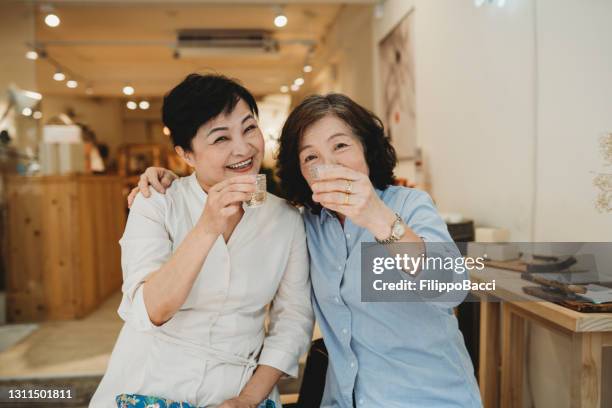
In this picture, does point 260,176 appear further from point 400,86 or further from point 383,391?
point 400,86

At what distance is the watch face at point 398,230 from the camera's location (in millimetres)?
961

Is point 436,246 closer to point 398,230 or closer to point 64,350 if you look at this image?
point 398,230

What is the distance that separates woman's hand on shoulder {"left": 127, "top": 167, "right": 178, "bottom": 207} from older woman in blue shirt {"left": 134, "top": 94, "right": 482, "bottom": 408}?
0.02 m

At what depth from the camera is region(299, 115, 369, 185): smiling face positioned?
1183 millimetres

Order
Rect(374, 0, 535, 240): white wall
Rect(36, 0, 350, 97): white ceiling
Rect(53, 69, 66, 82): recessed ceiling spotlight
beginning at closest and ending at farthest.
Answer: Rect(374, 0, 535, 240): white wall < Rect(36, 0, 350, 97): white ceiling < Rect(53, 69, 66, 82): recessed ceiling spotlight

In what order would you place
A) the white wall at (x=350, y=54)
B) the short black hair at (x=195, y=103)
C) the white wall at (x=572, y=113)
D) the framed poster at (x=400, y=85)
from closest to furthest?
the short black hair at (x=195, y=103)
the white wall at (x=572, y=113)
the framed poster at (x=400, y=85)
the white wall at (x=350, y=54)

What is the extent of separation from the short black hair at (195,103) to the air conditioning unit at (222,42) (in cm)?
490

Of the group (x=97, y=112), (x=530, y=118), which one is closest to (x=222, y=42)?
(x=97, y=112)

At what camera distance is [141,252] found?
44.1 inches

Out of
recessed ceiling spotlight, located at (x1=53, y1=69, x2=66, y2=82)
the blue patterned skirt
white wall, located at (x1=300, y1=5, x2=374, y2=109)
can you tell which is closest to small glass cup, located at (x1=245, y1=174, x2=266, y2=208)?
the blue patterned skirt

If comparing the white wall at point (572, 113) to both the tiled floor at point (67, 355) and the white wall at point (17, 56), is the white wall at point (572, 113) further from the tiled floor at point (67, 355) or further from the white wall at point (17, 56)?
the white wall at point (17, 56)

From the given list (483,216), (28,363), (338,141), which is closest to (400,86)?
(483,216)

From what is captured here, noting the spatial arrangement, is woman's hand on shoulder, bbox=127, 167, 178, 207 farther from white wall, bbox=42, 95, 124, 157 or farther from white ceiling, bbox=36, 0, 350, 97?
white wall, bbox=42, 95, 124, 157

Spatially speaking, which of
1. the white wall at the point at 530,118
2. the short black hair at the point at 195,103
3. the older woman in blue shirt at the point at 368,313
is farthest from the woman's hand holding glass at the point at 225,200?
the white wall at the point at 530,118
